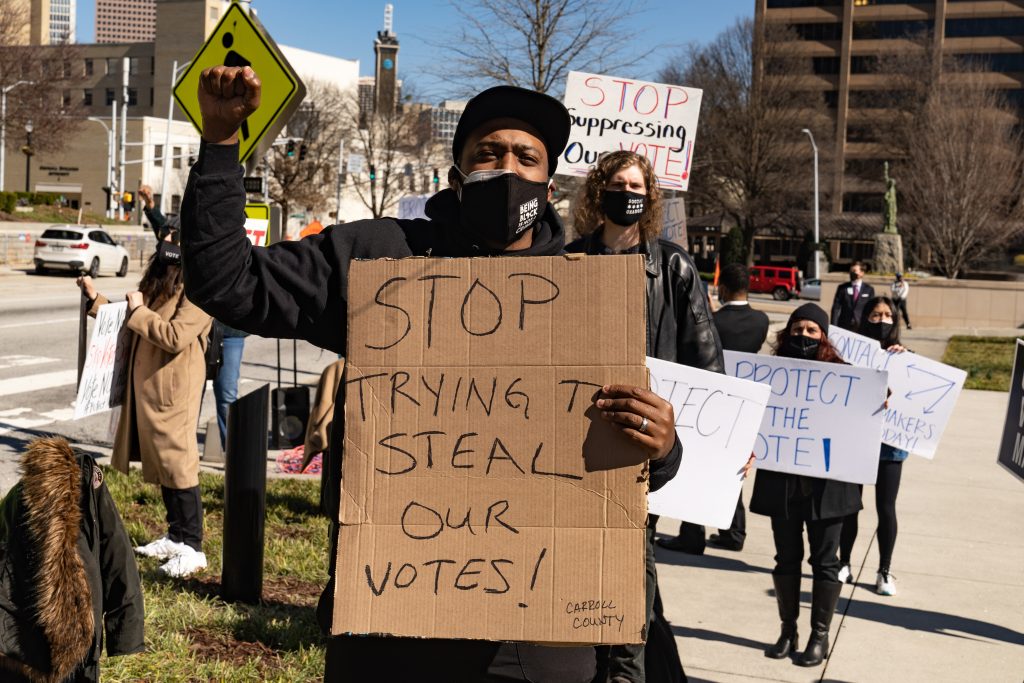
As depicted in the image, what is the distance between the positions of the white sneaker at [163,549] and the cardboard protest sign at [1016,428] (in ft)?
13.6

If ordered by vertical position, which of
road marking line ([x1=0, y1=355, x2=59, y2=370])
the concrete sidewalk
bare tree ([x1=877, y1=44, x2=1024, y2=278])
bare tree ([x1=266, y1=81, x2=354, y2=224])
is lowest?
the concrete sidewalk

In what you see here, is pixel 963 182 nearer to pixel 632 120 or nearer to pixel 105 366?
pixel 632 120

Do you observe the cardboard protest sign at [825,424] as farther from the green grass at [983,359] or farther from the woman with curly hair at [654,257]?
the green grass at [983,359]

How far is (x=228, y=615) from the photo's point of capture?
17.4 ft

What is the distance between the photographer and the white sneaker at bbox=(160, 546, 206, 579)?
5.91 meters

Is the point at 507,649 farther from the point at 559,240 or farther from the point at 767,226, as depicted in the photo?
the point at 767,226

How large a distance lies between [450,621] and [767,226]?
64.9 meters

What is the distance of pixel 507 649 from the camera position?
2.13 m

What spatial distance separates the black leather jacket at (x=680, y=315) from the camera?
4355 mm

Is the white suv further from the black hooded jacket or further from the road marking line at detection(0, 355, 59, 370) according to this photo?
the black hooded jacket

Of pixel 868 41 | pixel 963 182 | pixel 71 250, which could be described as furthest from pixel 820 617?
pixel 868 41

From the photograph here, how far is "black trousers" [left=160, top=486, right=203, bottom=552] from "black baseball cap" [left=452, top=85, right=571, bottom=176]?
4.18 m

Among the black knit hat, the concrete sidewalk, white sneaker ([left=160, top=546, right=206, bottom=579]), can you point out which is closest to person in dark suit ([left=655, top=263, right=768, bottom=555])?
the concrete sidewalk

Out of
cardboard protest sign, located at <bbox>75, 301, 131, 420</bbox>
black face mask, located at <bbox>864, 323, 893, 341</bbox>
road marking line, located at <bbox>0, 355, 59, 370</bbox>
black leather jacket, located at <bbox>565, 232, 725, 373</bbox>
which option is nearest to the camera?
black leather jacket, located at <bbox>565, 232, 725, 373</bbox>
